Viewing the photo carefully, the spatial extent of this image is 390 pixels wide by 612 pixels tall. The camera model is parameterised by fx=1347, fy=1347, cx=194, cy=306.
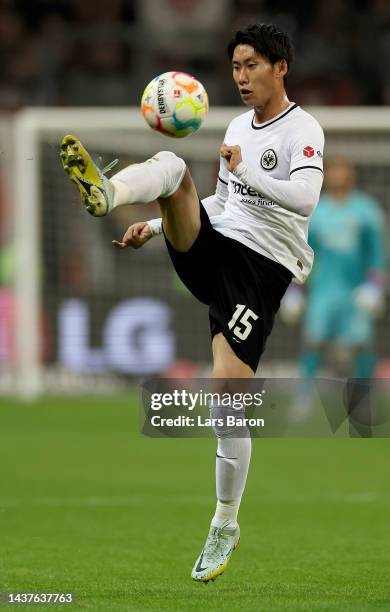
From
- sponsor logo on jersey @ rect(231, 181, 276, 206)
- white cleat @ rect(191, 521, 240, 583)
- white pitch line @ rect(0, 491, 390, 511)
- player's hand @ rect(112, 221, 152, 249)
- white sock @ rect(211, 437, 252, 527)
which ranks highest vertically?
sponsor logo on jersey @ rect(231, 181, 276, 206)

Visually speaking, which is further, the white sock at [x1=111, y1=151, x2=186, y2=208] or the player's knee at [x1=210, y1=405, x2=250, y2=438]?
the player's knee at [x1=210, y1=405, x2=250, y2=438]

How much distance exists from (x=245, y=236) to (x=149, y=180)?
87cm

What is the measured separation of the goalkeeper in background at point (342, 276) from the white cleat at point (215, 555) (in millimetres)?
6632

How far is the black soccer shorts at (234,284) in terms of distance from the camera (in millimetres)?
5758

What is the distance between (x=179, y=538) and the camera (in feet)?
23.6

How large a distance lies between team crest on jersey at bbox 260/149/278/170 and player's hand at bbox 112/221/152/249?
1.90ft

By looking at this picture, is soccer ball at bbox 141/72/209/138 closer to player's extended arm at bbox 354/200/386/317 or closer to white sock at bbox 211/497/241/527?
white sock at bbox 211/497/241/527

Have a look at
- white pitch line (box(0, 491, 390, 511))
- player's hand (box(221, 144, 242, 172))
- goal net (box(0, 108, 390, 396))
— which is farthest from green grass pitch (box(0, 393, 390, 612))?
goal net (box(0, 108, 390, 396))

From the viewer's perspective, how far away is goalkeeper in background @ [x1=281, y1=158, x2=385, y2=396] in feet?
41.1

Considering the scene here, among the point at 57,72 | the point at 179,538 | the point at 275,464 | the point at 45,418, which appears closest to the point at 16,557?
the point at 179,538

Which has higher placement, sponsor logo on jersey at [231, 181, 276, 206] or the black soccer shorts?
sponsor logo on jersey at [231, 181, 276, 206]

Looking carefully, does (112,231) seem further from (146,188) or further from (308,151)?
(146,188)

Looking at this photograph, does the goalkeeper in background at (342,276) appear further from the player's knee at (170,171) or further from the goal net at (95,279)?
the player's knee at (170,171)

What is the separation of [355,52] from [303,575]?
46.2ft
